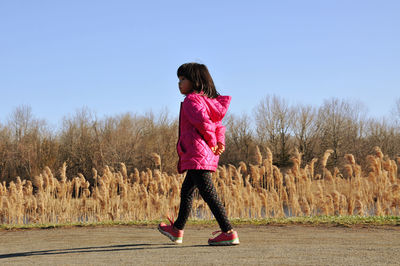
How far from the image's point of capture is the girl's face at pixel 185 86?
4.80 meters

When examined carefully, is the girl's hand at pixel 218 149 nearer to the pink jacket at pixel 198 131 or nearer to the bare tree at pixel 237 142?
the pink jacket at pixel 198 131

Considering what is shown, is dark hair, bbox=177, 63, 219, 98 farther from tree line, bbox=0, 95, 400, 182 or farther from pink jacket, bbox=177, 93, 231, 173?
tree line, bbox=0, 95, 400, 182

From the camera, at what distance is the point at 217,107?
15.6ft

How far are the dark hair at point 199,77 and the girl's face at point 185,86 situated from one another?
0.11 ft

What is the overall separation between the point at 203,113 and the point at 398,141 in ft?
127

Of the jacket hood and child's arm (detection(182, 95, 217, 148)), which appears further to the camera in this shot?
the jacket hood

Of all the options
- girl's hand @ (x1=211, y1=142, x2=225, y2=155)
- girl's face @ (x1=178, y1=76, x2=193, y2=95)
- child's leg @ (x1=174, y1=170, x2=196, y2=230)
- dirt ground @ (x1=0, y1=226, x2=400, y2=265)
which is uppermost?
girl's face @ (x1=178, y1=76, x2=193, y2=95)

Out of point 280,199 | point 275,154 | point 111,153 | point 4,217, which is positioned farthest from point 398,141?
point 4,217

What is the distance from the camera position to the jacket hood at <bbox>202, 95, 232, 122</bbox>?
4711 mm

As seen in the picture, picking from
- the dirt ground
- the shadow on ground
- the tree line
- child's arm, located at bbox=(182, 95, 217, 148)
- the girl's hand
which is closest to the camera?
the dirt ground

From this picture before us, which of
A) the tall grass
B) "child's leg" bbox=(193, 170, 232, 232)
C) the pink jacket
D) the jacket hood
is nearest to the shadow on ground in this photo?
"child's leg" bbox=(193, 170, 232, 232)

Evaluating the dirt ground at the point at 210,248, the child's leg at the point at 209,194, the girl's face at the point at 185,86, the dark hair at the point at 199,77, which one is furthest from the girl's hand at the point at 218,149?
the dirt ground at the point at 210,248

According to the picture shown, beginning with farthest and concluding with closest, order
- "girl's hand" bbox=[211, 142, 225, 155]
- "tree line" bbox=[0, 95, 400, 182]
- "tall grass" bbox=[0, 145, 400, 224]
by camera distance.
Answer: "tree line" bbox=[0, 95, 400, 182]
"tall grass" bbox=[0, 145, 400, 224]
"girl's hand" bbox=[211, 142, 225, 155]

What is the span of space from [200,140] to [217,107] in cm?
41
